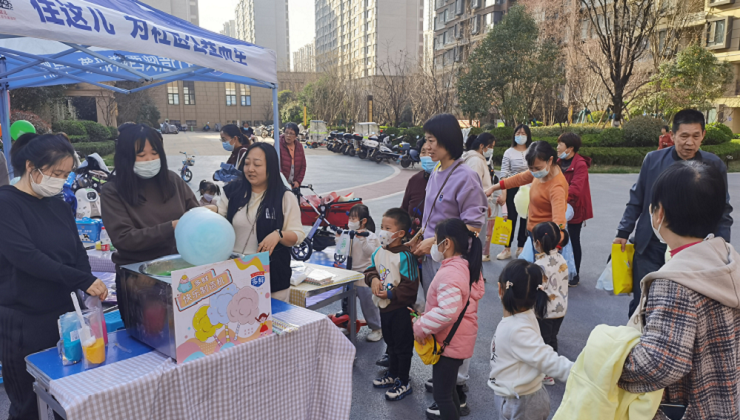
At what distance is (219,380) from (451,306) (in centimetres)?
121

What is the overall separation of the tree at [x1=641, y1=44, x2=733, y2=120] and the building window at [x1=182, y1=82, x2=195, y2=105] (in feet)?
195

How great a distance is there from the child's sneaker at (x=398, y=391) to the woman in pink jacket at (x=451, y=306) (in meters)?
0.56

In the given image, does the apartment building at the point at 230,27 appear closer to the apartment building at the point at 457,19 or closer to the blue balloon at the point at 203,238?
the apartment building at the point at 457,19

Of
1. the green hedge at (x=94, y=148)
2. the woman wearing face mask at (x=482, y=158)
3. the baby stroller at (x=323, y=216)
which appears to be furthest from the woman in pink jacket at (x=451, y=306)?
the green hedge at (x=94, y=148)

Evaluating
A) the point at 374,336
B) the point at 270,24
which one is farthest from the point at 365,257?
the point at 270,24

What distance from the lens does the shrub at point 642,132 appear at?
16.1 meters

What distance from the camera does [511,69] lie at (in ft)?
60.0

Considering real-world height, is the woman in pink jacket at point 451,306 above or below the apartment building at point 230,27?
below

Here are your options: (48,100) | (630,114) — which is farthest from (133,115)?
(630,114)

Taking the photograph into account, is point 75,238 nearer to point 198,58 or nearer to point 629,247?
point 198,58

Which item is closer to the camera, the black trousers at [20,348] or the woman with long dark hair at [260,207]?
the black trousers at [20,348]

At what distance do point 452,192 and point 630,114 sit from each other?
850 inches

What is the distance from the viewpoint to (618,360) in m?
1.36

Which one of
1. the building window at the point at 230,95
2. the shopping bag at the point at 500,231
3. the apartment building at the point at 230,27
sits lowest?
the shopping bag at the point at 500,231
